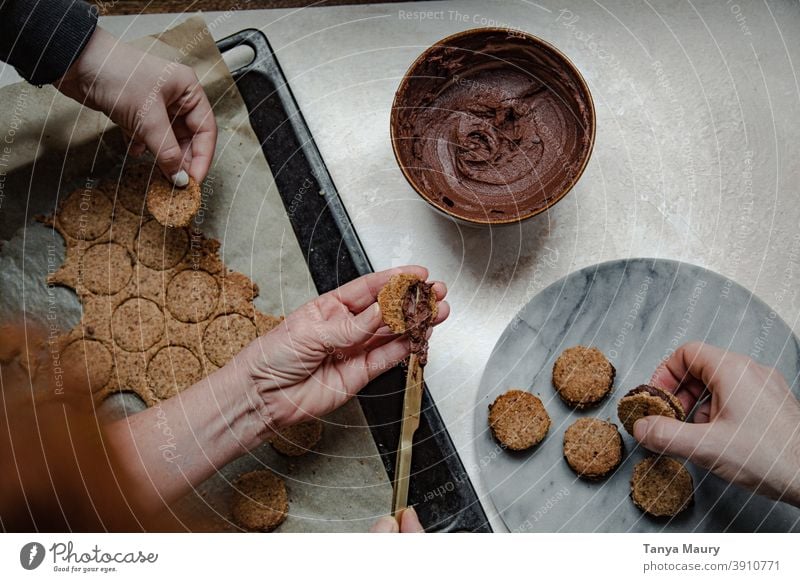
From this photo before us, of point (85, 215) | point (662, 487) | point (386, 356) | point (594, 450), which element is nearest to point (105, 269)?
point (85, 215)

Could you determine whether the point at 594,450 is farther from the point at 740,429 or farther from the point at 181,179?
the point at 181,179

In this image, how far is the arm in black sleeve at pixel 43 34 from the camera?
1.04m

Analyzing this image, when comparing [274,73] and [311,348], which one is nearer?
[311,348]


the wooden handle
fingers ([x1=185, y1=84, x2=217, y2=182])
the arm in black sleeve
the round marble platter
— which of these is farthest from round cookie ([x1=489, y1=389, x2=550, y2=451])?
the arm in black sleeve

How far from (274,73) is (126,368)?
57 cm

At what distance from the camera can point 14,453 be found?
1.10 meters

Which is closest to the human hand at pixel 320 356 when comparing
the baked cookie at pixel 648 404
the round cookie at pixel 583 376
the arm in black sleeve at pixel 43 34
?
the round cookie at pixel 583 376

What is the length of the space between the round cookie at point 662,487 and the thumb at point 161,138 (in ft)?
2.96

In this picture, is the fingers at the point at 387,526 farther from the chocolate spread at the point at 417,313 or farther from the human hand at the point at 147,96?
the human hand at the point at 147,96

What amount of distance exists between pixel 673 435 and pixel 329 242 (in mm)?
631

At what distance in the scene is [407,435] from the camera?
109 centimetres

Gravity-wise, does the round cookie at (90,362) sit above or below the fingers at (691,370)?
above

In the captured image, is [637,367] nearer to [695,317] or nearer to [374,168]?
[695,317]
